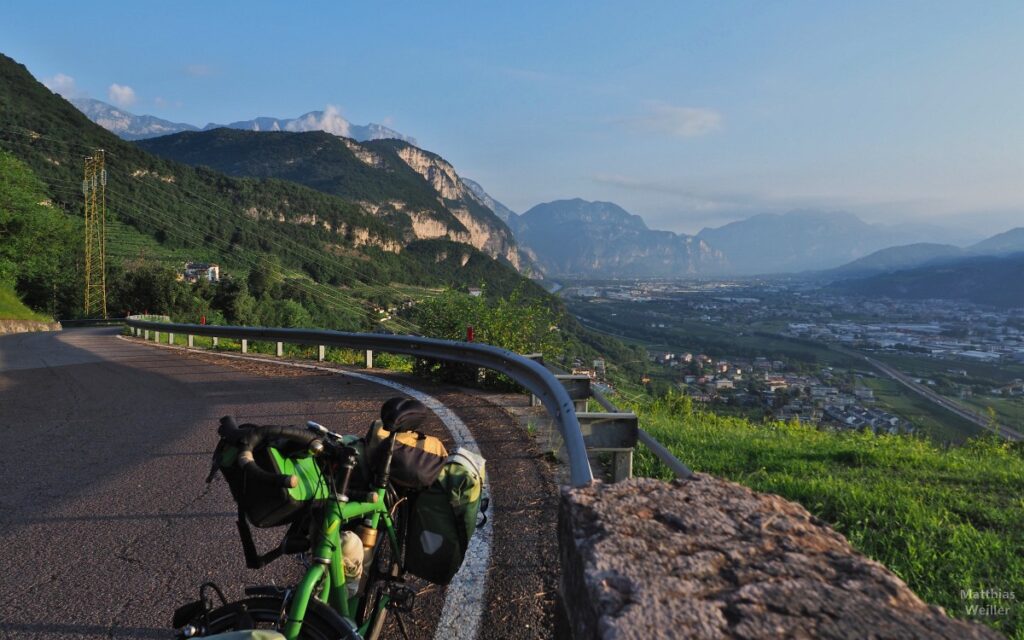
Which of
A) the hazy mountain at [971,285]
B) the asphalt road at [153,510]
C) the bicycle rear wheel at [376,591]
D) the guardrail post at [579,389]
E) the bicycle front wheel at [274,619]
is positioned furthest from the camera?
the hazy mountain at [971,285]

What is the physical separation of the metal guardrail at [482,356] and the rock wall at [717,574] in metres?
0.35

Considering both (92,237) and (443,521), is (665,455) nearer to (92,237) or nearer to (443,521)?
(443,521)

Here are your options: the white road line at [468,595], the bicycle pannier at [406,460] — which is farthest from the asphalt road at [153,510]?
the bicycle pannier at [406,460]

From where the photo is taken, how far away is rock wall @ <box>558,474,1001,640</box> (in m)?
1.15

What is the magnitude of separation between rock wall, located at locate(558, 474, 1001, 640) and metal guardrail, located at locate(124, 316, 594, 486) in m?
0.35

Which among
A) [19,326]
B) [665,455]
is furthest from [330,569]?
[19,326]

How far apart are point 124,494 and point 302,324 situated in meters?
Answer: 41.9

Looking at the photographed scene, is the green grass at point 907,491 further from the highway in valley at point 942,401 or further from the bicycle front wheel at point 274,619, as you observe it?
the bicycle front wheel at point 274,619

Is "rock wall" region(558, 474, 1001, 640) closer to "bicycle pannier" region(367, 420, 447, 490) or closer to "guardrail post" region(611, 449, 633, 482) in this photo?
"bicycle pannier" region(367, 420, 447, 490)

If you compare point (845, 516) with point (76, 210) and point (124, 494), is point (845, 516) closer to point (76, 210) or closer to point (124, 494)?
point (124, 494)

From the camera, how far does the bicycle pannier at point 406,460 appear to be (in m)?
2.19

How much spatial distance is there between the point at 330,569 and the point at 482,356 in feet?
21.2

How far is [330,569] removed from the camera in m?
2.04

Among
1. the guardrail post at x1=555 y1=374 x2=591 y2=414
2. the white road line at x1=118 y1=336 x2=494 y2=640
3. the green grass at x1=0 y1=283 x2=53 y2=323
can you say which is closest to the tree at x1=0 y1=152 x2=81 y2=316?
the green grass at x1=0 y1=283 x2=53 y2=323
